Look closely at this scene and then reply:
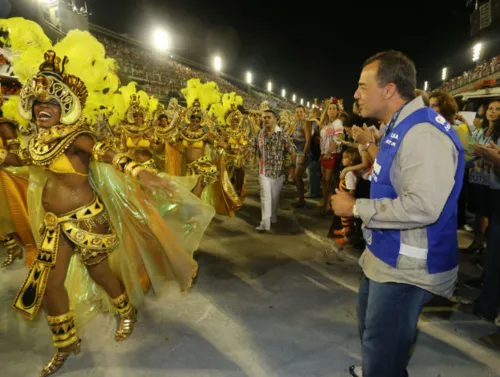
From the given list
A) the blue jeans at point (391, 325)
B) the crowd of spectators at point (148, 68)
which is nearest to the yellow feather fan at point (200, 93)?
the blue jeans at point (391, 325)

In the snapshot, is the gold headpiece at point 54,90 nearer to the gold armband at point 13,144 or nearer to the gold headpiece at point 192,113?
the gold armband at point 13,144

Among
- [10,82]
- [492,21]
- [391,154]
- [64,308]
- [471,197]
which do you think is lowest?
[64,308]

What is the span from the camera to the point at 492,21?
1546 centimetres

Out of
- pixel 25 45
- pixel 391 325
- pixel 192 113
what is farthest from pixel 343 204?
pixel 192 113

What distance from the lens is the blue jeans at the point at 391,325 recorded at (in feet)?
5.49

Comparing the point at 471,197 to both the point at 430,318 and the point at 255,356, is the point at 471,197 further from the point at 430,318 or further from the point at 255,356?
the point at 255,356

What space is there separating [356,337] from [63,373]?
2.48 m

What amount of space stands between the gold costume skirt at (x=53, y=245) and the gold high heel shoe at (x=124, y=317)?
0.59 meters

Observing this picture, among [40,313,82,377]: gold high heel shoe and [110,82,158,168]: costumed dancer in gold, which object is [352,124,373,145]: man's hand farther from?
[110,82,158,168]: costumed dancer in gold

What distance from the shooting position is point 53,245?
97.7 inches

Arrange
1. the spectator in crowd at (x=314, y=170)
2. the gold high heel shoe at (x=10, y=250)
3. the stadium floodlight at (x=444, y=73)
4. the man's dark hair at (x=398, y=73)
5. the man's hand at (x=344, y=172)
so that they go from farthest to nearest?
the stadium floodlight at (x=444, y=73)
the spectator in crowd at (x=314, y=170)
the man's hand at (x=344, y=172)
the gold high heel shoe at (x=10, y=250)
the man's dark hair at (x=398, y=73)

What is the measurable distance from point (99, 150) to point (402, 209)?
87.6 inches

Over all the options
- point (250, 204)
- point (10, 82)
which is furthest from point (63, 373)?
point (10, 82)

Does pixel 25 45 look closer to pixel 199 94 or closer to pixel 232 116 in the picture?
pixel 199 94
